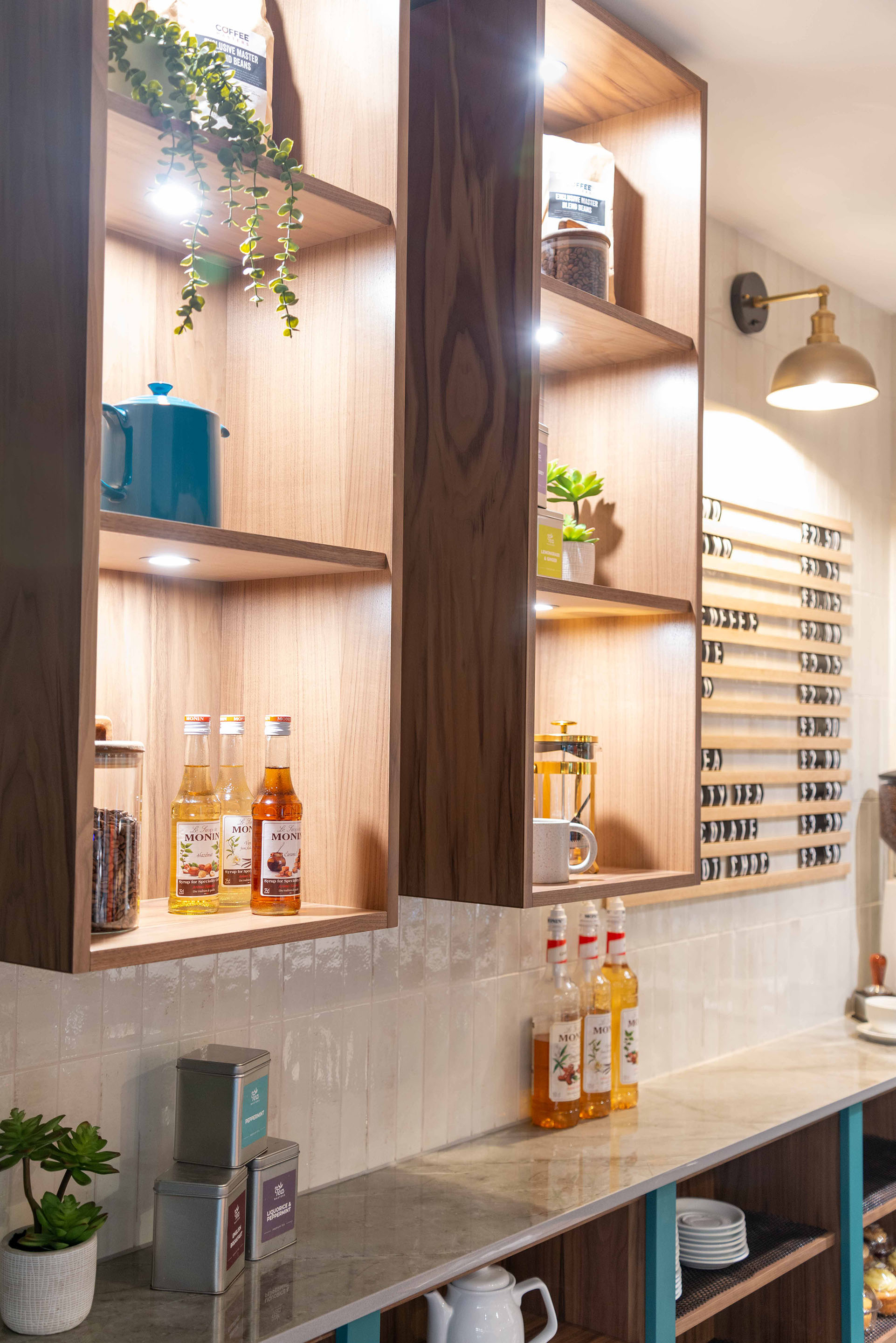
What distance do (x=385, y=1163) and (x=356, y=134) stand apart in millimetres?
1526

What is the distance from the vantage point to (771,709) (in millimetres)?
3012

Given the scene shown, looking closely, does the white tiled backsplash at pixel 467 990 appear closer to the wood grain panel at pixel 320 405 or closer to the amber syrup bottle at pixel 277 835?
the amber syrup bottle at pixel 277 835

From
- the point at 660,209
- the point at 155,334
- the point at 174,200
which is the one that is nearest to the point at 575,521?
the point at 660,209

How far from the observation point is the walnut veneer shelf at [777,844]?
279 cm

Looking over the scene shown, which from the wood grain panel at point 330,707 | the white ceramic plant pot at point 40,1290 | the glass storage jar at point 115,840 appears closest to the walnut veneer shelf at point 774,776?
the wood grain panel at point 330,707

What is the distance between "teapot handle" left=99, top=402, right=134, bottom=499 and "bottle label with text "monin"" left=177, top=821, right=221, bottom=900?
39cm

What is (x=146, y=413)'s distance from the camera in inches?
56.3

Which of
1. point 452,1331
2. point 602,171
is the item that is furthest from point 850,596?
point 452,1331

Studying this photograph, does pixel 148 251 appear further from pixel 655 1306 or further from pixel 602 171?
pixel 655 1306

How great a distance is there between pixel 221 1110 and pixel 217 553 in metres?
0.69

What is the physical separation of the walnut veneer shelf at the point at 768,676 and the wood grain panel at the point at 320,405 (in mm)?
1270

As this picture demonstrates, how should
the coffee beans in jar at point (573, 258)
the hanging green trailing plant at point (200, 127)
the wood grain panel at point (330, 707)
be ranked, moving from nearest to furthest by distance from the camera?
the hanging green trailing plant at point (200, 127) < the wood grain panel at point (330, 707) < the coffee beans in jar at point (573, 258)

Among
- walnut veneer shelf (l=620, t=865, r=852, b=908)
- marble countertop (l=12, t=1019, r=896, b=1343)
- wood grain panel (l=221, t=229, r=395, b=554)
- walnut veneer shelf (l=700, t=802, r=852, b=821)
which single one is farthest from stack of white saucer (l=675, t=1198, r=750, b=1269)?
wood grain panel (l=221, t=229, r=395, b=554)

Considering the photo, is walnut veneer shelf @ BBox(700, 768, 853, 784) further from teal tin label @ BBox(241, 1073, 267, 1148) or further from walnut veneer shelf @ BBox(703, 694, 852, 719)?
teal tin label @ BBox(241, 1073, 267, 1148)
